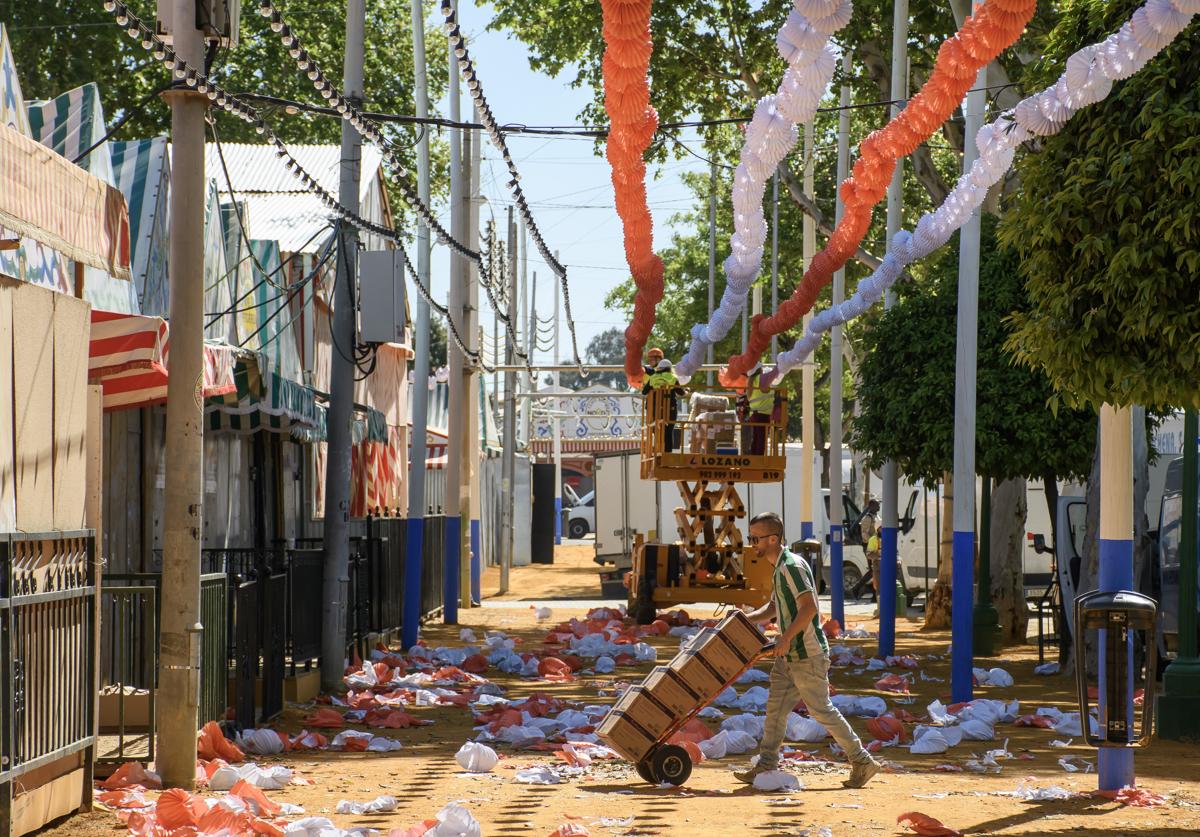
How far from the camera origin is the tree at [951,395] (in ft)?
67.2

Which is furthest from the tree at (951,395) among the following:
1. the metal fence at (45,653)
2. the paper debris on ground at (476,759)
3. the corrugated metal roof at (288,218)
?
the metal fence at (45,653)

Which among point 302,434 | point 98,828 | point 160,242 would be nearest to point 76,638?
point 98,828

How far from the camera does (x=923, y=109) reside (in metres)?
10.9

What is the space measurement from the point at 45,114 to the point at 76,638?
23.2 ft

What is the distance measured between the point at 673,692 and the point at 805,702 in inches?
35.9

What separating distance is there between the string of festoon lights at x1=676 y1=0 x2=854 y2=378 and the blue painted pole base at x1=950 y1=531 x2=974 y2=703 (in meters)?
3.55

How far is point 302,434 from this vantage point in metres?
20.7

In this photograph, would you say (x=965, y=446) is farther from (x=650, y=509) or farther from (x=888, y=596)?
(x=650, y=509)

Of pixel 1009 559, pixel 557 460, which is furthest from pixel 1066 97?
pixel 557 460

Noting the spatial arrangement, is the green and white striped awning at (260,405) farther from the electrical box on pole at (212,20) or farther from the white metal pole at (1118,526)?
the white metal pole at (1118,526)

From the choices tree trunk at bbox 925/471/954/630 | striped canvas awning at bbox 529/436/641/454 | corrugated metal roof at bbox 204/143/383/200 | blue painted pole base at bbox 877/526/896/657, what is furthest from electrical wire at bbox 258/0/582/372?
striped canvas awning at bbox 529/436/641/454

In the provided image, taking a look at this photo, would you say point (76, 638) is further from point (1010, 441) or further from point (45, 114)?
point (1010, 441)

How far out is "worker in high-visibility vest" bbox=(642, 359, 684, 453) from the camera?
82.6ft

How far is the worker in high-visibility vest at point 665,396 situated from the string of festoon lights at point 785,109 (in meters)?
11.0
